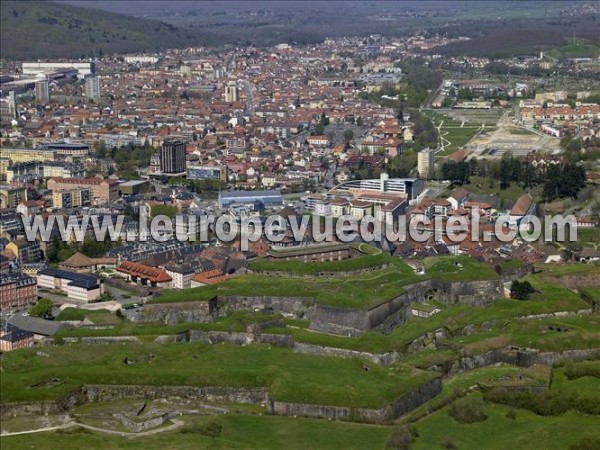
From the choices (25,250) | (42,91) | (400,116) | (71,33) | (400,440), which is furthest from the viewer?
(71,33)

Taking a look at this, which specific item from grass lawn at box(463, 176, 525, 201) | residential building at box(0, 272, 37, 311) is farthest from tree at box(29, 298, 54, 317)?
grass lawn at box(463, 176, 525, 201)

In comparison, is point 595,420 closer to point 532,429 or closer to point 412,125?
point 532,429

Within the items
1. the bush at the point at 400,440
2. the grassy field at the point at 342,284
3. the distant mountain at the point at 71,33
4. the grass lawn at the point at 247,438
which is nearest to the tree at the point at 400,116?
the grassy field at the point at 342,284

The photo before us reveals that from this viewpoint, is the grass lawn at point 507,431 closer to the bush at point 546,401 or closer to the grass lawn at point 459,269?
the bush at point 546,401

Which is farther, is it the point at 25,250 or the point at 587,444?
the point at 25,250

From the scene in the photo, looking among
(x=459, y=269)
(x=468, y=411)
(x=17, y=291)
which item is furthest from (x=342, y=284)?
(x=17, y=291)

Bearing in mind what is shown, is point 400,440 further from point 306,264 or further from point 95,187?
point 95,187
